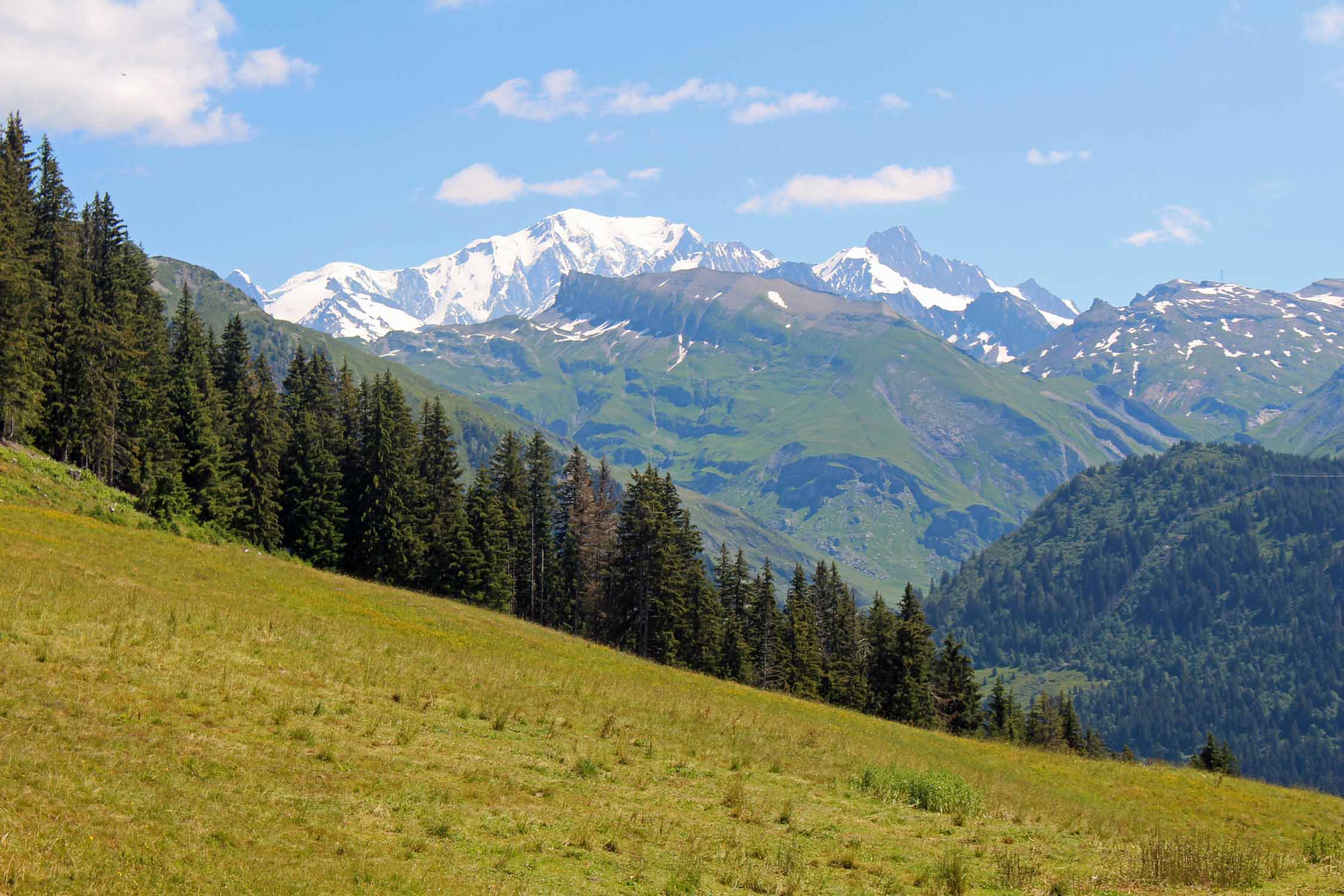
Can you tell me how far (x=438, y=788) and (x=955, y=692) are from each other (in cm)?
8844

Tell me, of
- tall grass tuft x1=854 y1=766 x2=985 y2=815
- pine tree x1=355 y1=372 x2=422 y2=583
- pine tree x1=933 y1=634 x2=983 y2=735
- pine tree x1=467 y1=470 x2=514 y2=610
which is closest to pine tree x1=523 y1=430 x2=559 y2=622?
pine tree x1=467 y1=470 x2=514 y2=610

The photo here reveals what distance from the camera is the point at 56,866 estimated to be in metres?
11.4

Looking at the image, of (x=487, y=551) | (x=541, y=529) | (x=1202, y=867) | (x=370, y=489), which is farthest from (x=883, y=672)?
(x=1202, y=867)

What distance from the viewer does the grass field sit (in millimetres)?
13445

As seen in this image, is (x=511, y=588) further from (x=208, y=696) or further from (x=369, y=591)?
(x=208, y=696)

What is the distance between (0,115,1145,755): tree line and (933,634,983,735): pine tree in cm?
31

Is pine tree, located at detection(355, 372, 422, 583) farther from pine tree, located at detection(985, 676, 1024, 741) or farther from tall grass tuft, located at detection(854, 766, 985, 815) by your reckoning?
pine tree, located at detection(985, 676, 1024, 741)

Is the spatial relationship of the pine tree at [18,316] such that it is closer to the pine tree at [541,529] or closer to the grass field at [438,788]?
the grass field at [438,788]

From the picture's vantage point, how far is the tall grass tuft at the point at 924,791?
75.7 ft

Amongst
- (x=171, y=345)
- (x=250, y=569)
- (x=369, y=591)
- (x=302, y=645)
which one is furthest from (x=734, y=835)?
(x=171, y=345)

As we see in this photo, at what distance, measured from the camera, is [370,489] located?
243 feet

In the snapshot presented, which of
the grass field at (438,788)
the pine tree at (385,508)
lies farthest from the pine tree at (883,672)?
the grass field at (438,788)

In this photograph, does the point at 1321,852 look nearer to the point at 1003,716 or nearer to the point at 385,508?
the point at 385,508

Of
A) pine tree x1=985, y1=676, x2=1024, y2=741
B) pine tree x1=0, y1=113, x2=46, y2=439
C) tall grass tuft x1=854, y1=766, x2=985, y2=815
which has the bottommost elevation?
pine tree x1=985, y1=676, x2=1024, y2=741
